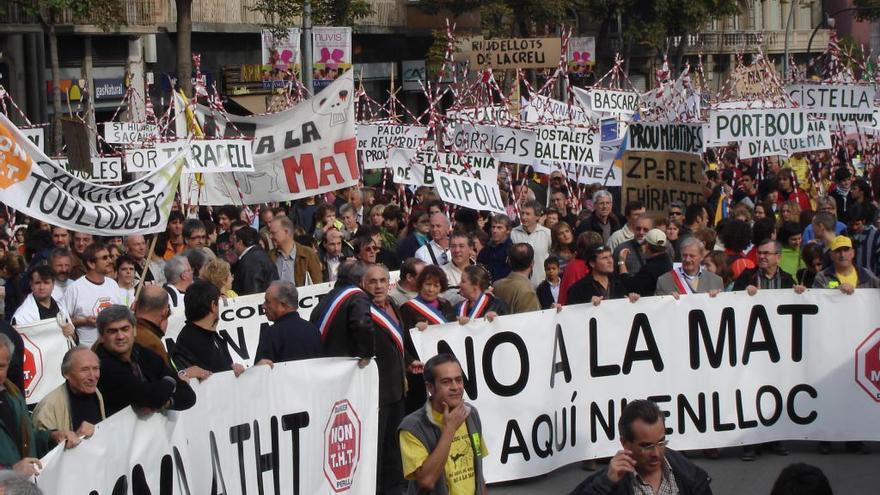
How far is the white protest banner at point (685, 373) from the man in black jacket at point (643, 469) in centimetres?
370

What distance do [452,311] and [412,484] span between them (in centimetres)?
327

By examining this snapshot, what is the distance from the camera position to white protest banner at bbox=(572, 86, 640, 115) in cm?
2180

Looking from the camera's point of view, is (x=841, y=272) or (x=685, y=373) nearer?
(x=685, y=373)

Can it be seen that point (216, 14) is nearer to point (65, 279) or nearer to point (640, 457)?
point (65, 279)

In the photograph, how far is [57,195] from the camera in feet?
32.0

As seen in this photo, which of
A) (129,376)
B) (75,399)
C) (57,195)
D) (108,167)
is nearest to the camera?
(75,399)

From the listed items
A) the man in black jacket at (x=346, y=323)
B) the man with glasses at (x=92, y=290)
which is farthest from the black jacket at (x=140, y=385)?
the man with glasses at (x=92, y=290)

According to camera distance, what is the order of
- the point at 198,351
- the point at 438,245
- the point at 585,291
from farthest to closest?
the point at 438,245
the point at 585,291
the point at 198,351

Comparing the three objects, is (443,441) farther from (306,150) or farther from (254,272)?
(306,150)

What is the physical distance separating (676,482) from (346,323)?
3300 mm

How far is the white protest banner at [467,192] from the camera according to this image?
14.8m

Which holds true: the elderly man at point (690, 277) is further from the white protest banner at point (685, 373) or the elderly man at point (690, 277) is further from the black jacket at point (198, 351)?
the black jacket at point (198, 351)

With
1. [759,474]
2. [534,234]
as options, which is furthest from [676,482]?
[534,234]

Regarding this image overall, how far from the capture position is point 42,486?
18.2 feet
